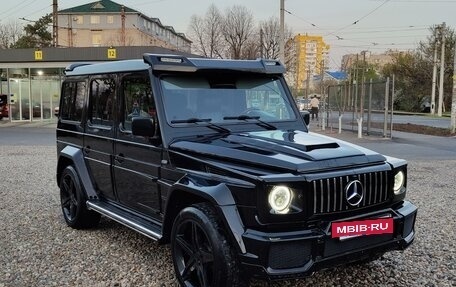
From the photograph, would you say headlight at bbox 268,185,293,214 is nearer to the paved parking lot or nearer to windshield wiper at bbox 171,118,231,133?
the paved parking lot

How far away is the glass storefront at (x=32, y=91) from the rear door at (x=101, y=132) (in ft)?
86.5

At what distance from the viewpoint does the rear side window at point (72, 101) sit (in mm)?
6219

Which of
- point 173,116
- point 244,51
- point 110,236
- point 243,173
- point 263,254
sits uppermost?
point 244,51

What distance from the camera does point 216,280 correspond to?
358cm

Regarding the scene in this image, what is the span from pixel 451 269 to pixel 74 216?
4.39 m

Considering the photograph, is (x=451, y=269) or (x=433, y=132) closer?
(x=451, y=269)

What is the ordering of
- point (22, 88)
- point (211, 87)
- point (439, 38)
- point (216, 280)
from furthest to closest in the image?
1. point (439, 38)
2. point (22, 88)
3. point (211, 87)
4. point (216, 280)

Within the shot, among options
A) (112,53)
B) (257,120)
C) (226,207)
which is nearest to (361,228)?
(226,207)

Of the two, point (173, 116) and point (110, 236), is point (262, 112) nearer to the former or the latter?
point (173, 116)

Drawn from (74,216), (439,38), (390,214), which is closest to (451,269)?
(390,214)

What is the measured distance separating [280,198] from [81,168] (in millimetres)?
3401

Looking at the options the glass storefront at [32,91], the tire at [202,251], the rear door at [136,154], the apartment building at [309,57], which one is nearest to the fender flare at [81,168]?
the rear door at [136,154]

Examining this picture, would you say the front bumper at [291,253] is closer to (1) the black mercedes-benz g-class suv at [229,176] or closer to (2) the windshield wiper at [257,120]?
(1) the black mercedes-benz g-class suv at [229,176]

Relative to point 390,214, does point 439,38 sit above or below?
above
